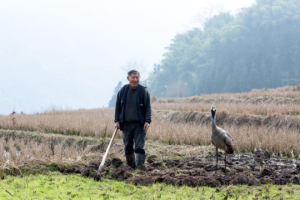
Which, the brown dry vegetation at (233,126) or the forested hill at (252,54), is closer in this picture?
the brown dry vegetation at (233,126)

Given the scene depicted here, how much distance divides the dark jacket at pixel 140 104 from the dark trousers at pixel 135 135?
138 mm

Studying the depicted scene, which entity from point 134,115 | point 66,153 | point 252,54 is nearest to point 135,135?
point 134,115

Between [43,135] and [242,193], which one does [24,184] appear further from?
[43,135]

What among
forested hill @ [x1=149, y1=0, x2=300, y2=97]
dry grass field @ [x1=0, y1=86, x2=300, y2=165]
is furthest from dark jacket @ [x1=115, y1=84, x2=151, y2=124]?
forested hill @ [x1=149, y1=0, x2=300, y2=97]

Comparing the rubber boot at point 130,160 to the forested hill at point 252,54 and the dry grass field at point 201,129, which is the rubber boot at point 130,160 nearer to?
the dry grass field at point 201,129

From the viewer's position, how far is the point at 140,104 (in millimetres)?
5426

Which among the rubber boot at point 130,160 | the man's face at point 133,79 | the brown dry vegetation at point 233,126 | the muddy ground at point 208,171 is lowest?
the muddy ground at point 208,171

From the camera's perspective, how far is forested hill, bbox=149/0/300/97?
121ft

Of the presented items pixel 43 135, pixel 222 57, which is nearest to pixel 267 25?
pixel 222 57

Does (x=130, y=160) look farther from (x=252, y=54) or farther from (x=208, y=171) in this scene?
(x=252, y=54)

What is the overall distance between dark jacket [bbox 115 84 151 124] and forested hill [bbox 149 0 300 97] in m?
28.8

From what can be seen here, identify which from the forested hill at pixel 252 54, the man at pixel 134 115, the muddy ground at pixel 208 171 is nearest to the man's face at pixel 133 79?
the man at pixel 134 115

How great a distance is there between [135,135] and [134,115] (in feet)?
1.09

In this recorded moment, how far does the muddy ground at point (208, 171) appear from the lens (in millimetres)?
4414
